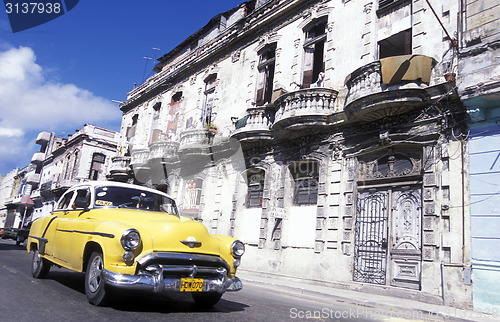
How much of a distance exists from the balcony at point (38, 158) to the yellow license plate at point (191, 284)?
51137 mm

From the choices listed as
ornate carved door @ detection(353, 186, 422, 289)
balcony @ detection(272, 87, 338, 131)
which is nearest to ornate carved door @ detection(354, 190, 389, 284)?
ornate carved door @ detection(353, 186, 422, 289)

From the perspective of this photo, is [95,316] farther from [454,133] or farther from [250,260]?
[250,260]

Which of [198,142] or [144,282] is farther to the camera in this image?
[198,142]

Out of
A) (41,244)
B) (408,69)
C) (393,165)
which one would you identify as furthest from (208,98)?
(41,244)

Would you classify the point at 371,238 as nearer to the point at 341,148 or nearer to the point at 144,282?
the point at 341,148

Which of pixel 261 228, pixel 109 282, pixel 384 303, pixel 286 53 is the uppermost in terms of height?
pixel 286 53

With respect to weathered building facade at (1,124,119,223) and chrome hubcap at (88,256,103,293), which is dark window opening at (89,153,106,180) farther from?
chrome hubcap at (88,256,103,293)

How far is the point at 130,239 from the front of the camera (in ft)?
13.9

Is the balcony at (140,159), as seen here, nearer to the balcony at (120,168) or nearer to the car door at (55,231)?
the balcony at (120,168)

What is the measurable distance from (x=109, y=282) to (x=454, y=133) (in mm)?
9044

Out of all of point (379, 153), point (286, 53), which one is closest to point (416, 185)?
point (379, 153)

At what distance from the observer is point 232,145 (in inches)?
653

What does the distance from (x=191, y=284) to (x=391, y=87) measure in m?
8.37

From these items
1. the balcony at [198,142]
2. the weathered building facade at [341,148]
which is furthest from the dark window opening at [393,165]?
the balcony at [198,142]
